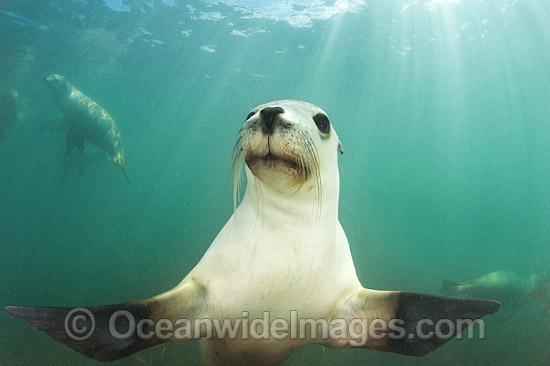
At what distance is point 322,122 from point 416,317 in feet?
3.72

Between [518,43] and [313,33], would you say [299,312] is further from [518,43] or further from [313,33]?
[518,43]

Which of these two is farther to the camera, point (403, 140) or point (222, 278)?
point (403, 140)

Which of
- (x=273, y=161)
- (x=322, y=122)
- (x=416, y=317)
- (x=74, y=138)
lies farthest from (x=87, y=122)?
(x=416, y=317)

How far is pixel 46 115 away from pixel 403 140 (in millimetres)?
46169

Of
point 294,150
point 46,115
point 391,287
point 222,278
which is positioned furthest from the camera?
point 46,115

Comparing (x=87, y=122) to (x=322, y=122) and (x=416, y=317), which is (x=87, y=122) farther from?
(x=416, y=317)

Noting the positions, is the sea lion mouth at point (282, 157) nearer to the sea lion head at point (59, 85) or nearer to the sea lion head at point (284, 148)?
the sea lion head at point (284, 148)

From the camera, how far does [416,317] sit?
1.62 metres

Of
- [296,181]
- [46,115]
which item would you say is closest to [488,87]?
[296,181]

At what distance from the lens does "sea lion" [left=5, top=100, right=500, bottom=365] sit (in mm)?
1545

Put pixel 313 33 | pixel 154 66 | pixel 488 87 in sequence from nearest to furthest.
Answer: pixel 313 33 < pixel 154 66 < pixel 488 87

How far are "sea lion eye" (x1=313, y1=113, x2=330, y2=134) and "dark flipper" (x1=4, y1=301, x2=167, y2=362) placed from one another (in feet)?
4.25

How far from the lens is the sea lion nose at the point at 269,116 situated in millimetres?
1509

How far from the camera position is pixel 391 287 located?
10.2m
